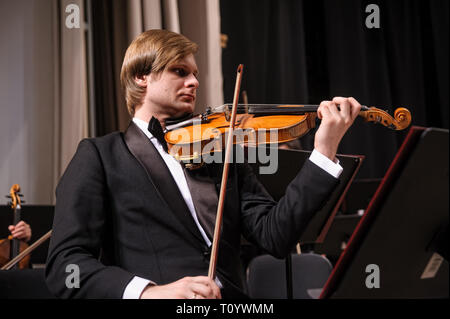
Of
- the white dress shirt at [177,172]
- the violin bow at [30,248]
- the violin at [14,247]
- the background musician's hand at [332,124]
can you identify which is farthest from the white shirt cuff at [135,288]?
the violin at [14,247]

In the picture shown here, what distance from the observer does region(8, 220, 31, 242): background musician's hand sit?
1881 mm

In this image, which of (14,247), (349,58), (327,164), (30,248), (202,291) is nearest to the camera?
(202,291)

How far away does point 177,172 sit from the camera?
115 cm

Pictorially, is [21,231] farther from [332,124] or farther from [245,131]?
[332,124]

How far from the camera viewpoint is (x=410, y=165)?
61 centimetres

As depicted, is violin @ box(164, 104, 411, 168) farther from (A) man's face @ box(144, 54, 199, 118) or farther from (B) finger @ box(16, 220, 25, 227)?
(B) finger @ box(16, 220, 25, 227)

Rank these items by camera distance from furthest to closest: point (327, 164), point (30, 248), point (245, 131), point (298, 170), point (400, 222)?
point (30, 248)
point (298, 170)
point (245, 131)
point (327, 164)
point (400, 222)

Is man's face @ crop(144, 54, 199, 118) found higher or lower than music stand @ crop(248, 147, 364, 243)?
higher

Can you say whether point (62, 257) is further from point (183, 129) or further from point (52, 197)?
point (52, 197)

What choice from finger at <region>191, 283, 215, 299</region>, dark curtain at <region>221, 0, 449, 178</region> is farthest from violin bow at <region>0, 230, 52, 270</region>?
dark curtain at <region>221, 0, 449, 178</region>

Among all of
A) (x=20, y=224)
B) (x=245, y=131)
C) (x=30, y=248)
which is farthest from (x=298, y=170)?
(x=20, y=224)

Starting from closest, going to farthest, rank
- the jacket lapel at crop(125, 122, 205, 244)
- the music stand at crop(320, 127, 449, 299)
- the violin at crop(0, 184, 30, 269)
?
the music stand at crop(320, 127, 449, 299) → the jacket lapel at crop(125, 122, 205, 244) → the violin at crop(0, 184, 30, 269)

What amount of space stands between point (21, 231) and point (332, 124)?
1.49 meters
